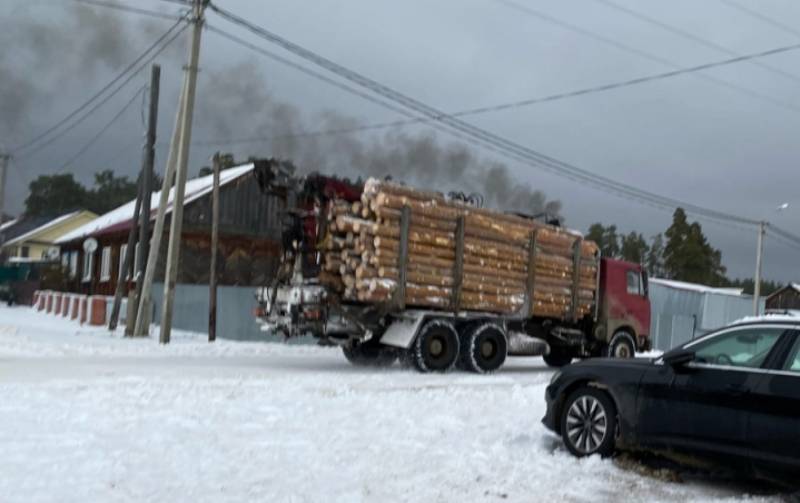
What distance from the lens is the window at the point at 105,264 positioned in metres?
38.2

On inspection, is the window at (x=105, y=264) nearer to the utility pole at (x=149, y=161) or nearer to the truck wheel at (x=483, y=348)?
the utility pole at (x=149, y=161)

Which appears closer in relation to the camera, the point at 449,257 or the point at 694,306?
the point at 449,257

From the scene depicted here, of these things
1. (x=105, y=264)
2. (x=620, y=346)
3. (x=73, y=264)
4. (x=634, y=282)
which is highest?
(x=634, y=282)

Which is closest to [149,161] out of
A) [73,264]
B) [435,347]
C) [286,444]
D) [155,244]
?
[155,244]

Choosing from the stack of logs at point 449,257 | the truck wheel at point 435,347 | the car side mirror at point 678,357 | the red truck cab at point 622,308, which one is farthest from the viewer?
the red truck cab at point 622,308

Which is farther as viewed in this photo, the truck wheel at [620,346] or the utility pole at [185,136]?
the utility pole at [185,136]

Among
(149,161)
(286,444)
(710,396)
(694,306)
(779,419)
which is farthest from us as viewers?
(694,306)

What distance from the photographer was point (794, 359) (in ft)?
23.1

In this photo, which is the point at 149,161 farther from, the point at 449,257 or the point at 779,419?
the point at 779,419

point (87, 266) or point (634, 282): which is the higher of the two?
point (634, 282)

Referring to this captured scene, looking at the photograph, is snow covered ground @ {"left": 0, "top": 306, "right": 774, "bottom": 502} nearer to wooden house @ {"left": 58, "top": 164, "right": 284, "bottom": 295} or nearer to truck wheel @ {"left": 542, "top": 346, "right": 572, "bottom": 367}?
truck wheel @ {"left": 542, "top": 346, "right": 572, "bottom": 367}

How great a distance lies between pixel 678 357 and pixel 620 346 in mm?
12855

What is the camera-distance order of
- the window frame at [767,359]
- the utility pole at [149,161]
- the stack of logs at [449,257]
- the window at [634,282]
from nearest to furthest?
the window frame at [767,359] → the stack of logs at [449,257] → the window at [634,282] → the utility pole at [149,161]

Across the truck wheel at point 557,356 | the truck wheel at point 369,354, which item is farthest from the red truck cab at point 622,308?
the truck wheel at point 369,354
